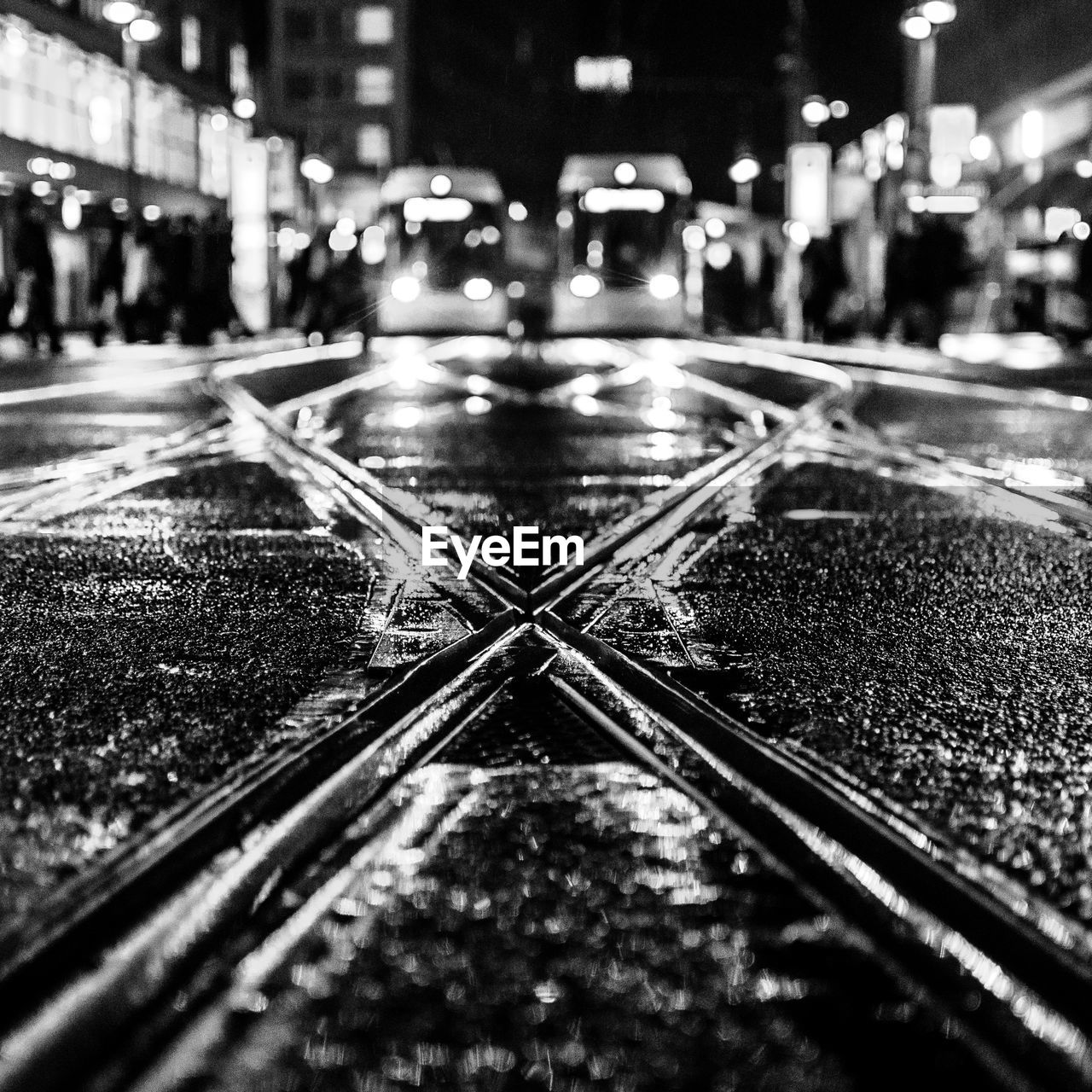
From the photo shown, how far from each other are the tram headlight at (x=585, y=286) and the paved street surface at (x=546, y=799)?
31.3m

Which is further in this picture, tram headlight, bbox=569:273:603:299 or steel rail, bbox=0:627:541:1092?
tram headlight, bbox=569:273:603:299

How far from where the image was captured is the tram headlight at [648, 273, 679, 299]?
38.7 metres

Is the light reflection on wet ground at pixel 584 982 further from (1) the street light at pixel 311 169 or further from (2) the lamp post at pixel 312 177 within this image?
(1) the street light at pixel 311 169

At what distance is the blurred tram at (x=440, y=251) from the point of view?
130 feet

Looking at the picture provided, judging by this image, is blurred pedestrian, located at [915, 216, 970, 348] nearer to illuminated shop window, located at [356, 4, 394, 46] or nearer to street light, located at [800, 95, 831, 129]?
street light, located at [800, 95, 831, 129]

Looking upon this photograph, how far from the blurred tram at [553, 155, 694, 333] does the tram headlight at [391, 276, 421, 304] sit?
10.5 feet

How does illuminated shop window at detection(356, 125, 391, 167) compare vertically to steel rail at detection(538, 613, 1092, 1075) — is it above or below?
above

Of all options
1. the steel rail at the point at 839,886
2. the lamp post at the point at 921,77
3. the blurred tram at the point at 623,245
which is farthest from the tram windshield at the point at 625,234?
the steel rail at the point at 839,886

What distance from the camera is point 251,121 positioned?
209 ft

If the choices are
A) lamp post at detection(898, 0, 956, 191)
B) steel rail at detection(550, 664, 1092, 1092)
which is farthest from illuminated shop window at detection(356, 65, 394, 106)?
steel rail at detection(550, 664, 1092, 1092)

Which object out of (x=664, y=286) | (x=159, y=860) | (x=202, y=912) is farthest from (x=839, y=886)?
(x=664, y=286)

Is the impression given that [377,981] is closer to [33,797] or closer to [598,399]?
[33,797]

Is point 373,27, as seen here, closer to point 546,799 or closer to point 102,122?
point 102,122

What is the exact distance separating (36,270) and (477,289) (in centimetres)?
1422
